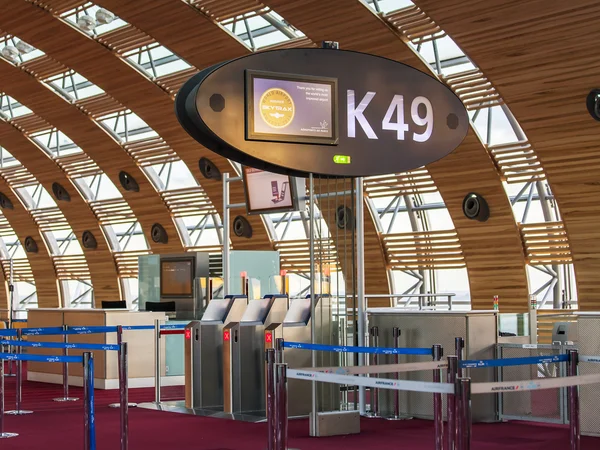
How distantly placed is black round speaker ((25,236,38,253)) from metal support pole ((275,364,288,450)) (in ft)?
83.4

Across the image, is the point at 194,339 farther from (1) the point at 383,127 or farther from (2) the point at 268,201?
(1) the point at 383,127

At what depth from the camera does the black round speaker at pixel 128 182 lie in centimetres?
2377

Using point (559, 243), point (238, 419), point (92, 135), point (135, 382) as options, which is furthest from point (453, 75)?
point (92, 135)

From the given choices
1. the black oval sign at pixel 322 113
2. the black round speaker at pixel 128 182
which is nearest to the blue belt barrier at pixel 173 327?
the black oval sign at pixel 322 113

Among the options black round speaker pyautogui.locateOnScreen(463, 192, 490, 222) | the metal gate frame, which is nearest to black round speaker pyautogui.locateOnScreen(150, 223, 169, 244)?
black round speaker pyautogui.locateOnScreen(463, 192, 490, 222)

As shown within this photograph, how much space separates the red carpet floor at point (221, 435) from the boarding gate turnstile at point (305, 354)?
0.32 metres

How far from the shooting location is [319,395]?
28.5 ft

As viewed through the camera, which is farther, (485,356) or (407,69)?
(485,356)

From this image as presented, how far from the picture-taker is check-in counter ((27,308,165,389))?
12680 millimetres

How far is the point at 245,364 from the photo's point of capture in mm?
9812

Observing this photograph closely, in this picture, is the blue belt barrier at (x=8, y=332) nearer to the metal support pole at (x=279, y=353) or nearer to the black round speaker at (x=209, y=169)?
the metal support pole at (x=279, y=353)

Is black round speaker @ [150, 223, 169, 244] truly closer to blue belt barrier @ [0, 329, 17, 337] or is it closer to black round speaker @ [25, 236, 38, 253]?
black round speaker @ [25, 236, 38, 253]

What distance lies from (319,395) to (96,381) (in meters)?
4.98

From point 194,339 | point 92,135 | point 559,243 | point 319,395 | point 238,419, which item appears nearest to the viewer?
point 319,395
